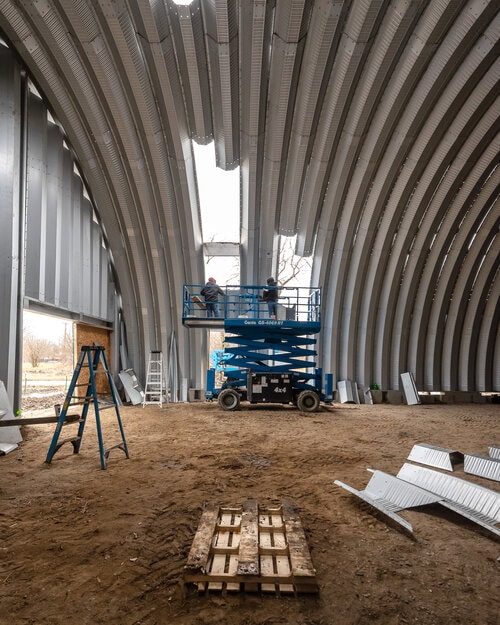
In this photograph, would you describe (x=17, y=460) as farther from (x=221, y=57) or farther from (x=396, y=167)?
(x=396, y=167)

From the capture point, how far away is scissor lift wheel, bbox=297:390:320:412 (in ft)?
42.9

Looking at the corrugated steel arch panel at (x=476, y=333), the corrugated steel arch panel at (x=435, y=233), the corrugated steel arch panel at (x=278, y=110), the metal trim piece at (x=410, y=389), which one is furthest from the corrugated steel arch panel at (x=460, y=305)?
the corrugated steel arch panel at (x=278, y=110)

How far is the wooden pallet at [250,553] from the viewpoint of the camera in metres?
2.62

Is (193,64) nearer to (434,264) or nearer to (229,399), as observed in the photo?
(229,399)

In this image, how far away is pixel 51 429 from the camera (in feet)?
30.2

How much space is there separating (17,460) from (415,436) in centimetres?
867

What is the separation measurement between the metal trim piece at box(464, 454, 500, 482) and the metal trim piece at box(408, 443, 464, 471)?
0.18 m

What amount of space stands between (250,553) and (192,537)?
2.75ft

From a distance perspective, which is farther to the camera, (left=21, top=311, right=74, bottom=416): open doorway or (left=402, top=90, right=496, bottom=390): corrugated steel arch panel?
(left=21, top=311, right=74, bottom=416): open doorway

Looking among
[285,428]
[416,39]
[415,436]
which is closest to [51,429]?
[285,428]

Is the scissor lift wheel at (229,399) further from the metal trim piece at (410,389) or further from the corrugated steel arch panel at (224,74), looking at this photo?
the corrugated steel arch panel at (224,74)

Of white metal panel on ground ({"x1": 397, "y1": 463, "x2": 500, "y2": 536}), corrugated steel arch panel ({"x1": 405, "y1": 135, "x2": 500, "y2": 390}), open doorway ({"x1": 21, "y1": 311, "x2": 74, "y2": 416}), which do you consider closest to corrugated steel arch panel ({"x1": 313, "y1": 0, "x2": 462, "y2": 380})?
corrugated steel arch panel ({"x1": 405, "y1": 135, "x2": 500, "y2": 390})

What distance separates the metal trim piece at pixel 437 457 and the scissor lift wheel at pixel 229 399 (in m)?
7.44

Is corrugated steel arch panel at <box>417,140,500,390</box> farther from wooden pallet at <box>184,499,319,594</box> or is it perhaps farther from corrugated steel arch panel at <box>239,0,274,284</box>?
wooden pallet at <box>184,499,319,594</box>
